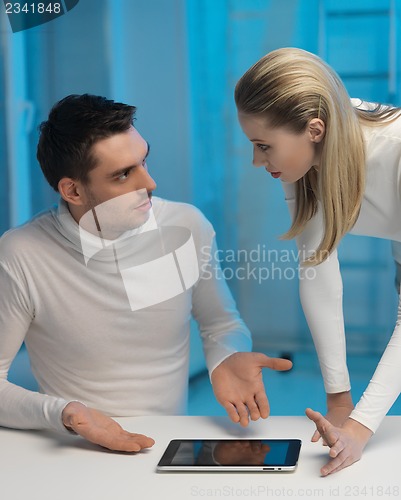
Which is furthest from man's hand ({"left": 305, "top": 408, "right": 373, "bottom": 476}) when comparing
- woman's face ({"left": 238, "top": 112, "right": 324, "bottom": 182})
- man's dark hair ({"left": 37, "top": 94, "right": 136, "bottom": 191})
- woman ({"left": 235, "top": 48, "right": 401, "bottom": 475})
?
man's dark hair ({"left": 37, "top": 94, "right": 136, "bottom": 191})

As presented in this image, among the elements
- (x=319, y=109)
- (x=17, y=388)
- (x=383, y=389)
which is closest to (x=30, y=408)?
(x=17, y=388)

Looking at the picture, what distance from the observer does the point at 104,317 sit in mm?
1526

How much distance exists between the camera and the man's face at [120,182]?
4.90 ft

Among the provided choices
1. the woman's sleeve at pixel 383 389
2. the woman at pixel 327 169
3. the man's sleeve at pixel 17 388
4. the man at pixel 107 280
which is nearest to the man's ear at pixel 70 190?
the man at pixel 107 280

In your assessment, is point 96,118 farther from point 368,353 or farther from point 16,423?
point 368,353

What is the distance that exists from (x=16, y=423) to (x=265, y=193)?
1590mm

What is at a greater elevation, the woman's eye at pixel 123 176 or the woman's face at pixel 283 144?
the woman's face at pixel 283 144

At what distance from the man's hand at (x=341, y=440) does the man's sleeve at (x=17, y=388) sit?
0.39m

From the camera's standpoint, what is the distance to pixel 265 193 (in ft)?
9.05

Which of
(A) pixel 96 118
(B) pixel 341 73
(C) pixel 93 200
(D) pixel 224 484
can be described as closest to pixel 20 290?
(C) pixel 93 200

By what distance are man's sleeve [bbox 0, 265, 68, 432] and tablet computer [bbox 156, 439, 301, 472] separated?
8.1 inches

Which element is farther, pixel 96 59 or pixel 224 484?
pixel 96 59

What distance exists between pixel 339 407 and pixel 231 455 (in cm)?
31

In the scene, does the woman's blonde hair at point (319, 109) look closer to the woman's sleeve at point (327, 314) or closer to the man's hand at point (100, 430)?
the woman's sleeve at point (327, 314)
